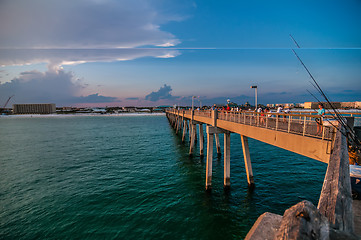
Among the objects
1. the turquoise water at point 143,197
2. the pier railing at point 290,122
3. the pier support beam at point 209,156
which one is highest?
the pier railing at point 290,122

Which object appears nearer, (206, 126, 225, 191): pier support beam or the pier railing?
the pier railing

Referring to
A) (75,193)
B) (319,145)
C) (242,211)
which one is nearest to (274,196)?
(242,211)

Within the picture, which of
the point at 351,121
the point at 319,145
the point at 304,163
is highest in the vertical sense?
the point at 351,121

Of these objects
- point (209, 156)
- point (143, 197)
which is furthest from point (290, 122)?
point (143, 197)

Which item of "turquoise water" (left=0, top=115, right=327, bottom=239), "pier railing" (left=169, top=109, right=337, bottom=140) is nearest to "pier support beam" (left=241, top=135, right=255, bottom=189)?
"turquoise water" (left=0, top=115, right=327, bottom=239)

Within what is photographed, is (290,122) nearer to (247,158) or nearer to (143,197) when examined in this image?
(247,158)

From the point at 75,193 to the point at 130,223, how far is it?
250 inches

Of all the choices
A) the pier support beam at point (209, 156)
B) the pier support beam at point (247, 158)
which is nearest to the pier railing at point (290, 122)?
the pier support beam at point (209, 156)

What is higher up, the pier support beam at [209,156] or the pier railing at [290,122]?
the pier railing at [290,122]

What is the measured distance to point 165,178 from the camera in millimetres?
15742

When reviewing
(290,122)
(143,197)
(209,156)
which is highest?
(290,122)

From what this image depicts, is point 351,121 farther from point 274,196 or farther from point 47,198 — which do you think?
point 47,198

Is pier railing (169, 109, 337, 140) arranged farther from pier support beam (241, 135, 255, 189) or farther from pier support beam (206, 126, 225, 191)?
pier support beam (241, 135, 255, 189)

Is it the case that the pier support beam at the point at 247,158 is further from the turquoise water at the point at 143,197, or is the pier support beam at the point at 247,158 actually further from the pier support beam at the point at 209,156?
the pier support beam at the point at 209,156
